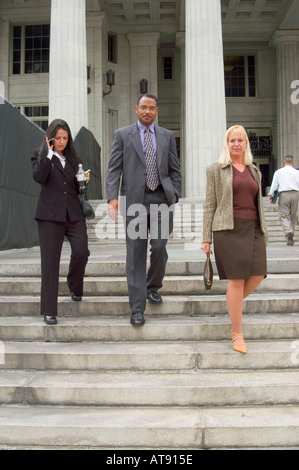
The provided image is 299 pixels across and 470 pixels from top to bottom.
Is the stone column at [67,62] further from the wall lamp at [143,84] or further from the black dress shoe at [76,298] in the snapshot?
the black dress shoe at [76,298]

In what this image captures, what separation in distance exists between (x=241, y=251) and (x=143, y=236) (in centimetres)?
92

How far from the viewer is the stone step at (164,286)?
4.76 metres

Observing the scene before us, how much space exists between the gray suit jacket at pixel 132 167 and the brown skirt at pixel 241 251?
0.74 meters

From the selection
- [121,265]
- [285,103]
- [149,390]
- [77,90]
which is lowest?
[149,390]

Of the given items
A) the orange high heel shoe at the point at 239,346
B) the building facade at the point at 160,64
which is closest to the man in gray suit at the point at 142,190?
the orange high heel shoe at the point at 239,346

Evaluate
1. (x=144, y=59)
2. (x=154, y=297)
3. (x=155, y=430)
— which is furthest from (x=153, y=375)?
(x=144, y=59)

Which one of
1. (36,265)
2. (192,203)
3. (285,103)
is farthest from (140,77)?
(36,265)

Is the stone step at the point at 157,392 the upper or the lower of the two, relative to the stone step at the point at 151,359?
lower

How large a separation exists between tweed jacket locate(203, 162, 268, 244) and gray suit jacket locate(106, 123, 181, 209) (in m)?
0.47

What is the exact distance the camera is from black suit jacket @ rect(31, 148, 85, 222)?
13.3 feet

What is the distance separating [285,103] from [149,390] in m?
21.0

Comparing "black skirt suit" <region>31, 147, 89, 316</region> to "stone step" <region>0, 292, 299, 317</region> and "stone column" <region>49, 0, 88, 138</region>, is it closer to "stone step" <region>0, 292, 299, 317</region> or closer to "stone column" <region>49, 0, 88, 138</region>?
"stone step" <region>0, 292, 299, 317</region>

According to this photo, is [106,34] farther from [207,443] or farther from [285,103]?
[207,443]

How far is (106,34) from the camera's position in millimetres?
20875
